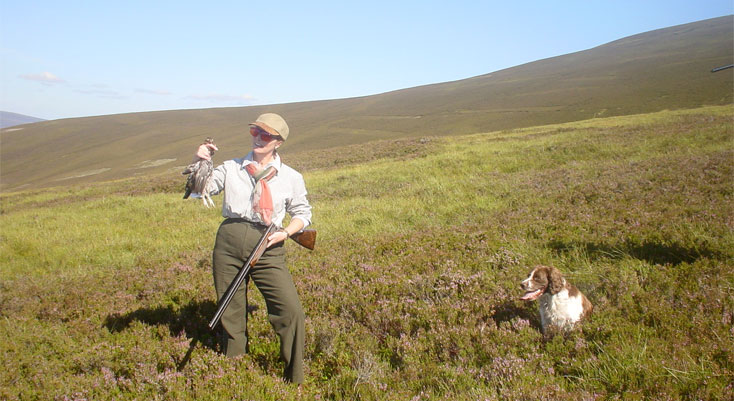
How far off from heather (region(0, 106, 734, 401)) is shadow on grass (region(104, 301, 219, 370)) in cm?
3

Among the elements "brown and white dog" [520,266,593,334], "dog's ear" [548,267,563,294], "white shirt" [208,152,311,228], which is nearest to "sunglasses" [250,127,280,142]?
"white shirt" [208,152,311,228]

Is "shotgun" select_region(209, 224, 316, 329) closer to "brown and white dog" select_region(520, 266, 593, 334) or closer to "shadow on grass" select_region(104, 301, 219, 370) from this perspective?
"shadow on grass" select_region(104, 301, 219, 370)

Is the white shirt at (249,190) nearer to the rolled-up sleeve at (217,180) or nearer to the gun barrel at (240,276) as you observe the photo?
the rolled-up sleeve at (217,180)

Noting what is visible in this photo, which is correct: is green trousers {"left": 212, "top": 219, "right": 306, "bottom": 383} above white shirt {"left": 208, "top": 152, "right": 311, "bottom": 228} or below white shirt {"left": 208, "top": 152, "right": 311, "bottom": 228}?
below

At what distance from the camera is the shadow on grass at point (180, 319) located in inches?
206

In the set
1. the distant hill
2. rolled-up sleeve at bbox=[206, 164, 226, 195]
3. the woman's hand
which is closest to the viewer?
the woman's hand

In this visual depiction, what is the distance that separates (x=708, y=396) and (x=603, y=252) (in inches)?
131

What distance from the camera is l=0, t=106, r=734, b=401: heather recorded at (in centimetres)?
373

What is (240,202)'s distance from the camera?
3.96 meters

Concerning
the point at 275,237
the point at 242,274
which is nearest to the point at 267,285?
the point at 242,274

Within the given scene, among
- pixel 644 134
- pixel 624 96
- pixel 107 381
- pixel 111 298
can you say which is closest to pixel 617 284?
pixel 107 381

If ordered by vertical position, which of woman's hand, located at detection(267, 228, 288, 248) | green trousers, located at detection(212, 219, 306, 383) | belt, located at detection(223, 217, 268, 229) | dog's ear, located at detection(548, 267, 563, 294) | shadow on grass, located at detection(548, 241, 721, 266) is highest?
belt, located at detection(223, 217, 268, 229)

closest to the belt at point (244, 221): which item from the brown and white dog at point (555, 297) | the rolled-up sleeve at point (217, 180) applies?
the rolled-up sleeve at point (217, 180)

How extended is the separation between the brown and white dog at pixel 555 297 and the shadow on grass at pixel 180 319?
393cm
